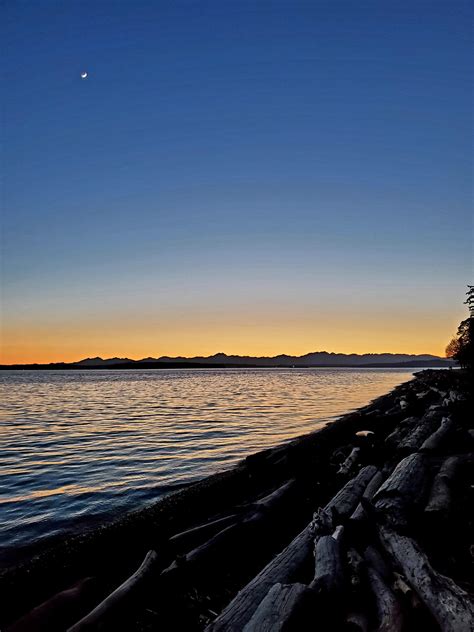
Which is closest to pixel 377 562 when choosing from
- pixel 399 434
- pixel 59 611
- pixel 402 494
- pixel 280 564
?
pixel 280 564

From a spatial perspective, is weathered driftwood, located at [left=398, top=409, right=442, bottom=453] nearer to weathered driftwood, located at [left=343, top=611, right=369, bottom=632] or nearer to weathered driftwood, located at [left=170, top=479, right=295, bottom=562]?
weathered driftwood, located at [left=170, top=479, right=295, bottom=562]

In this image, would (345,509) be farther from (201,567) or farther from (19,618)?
(19,618)

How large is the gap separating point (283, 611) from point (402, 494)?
3.77 m

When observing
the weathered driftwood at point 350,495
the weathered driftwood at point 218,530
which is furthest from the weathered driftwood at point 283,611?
the weathered driftwood at point 350,495

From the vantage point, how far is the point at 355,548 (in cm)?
523

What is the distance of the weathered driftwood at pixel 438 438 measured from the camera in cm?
1046

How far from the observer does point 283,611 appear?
3635 millimetres

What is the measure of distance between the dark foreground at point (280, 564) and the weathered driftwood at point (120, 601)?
0.04ft

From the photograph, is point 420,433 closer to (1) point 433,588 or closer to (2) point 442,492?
(2) point 442,492

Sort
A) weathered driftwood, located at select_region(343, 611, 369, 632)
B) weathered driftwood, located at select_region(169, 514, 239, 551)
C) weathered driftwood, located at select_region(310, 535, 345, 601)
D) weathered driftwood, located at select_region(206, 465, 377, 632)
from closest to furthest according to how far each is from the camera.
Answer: weathered driftwood, located at select_region(343, 611, 369, 632) < weathered driftwood, located at select_region(206, 465, 377, 632) < weathered driftwood, located at select_region(310, 535, 345, 601) < weathered driftwood, located at select_region(169, 514, 239, 551)

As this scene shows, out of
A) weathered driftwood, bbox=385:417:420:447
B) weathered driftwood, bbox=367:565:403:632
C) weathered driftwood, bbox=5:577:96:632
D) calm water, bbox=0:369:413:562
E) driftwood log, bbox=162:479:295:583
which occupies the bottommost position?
calm water, bbox=0:369:413:562

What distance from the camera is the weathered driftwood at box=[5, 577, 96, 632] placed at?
180 inches

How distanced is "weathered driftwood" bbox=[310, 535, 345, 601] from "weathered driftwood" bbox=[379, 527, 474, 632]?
24.1 inches

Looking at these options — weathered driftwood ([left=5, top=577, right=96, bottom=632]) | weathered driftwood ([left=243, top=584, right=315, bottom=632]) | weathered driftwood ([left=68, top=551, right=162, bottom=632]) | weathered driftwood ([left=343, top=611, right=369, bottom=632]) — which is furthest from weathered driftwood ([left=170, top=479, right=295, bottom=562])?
weathered driftwood ([left=343, top=611, right=369, bottom=632])
